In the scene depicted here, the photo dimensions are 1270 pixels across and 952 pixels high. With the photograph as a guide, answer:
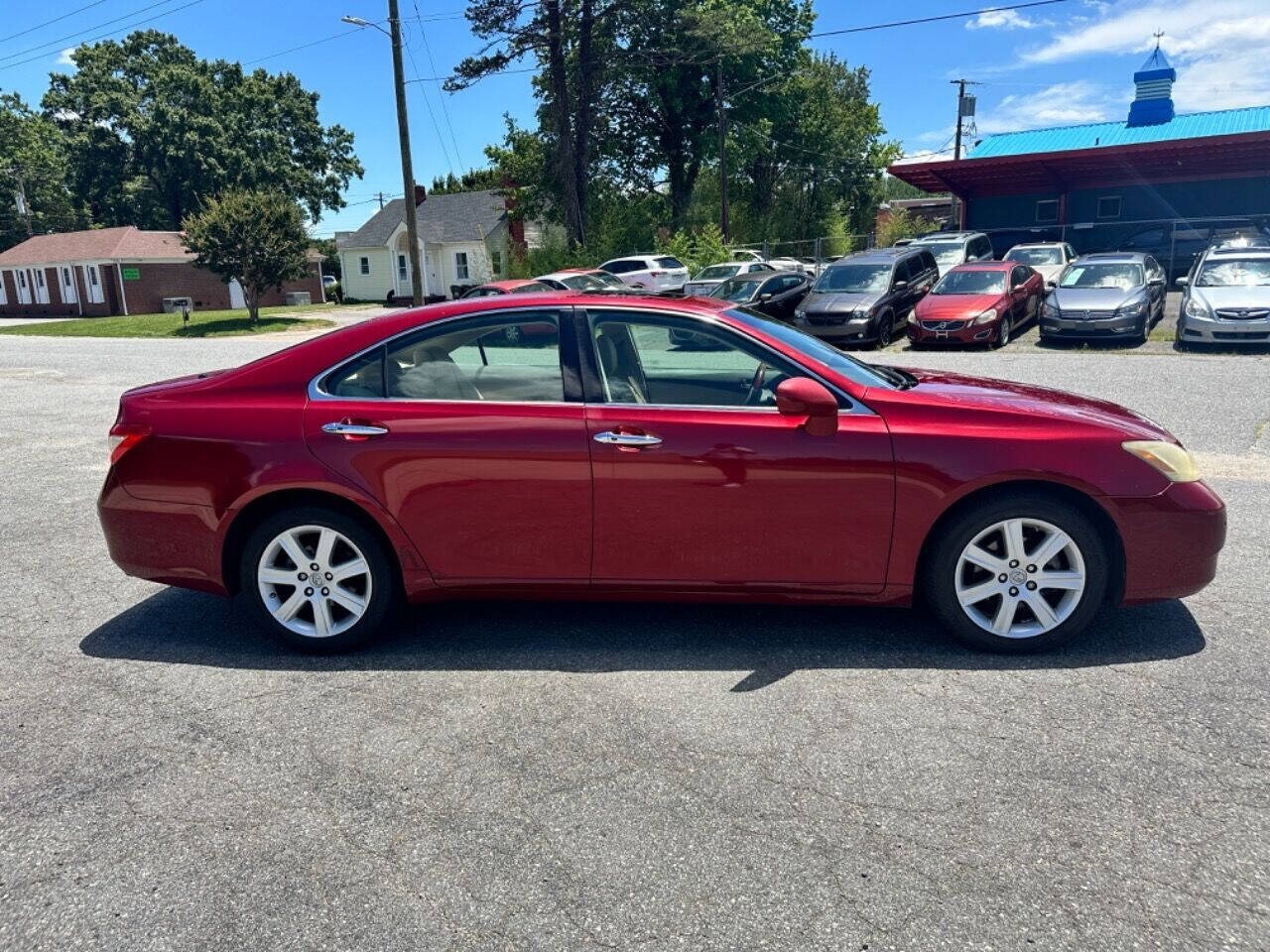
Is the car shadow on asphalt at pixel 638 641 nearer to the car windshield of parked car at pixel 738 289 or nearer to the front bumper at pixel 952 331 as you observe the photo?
the front bumper at pixel 952 331

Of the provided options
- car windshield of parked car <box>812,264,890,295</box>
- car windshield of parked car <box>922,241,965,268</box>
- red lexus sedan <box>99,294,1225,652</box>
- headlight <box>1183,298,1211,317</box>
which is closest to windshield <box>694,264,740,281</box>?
car windshield of parked car <box>922,241,965,268</box>

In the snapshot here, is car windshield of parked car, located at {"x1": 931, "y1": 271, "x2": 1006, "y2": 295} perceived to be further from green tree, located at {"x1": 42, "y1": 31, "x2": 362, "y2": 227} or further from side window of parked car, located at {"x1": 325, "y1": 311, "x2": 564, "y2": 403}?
green tree, located at {"x1": 42, "y1": 31, "x2": 362, "y2": 227}

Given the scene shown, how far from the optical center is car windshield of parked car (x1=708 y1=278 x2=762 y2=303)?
22.1m

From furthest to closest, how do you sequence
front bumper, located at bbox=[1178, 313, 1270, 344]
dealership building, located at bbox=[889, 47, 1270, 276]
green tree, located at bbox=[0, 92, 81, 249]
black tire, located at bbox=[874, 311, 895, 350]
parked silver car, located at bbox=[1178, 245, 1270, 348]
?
green tree, located at bbox=[0, 92, 81, 249]
dealership building, located at bbox=[889, 47, 1270, 276]
black tire, located at bbox=[874, 311, 895, 350]
parked silver car, located at bbox=[1178, 245, 1270, 348]
front bumper, located at bbox=[1178, 313, 1270, 344]

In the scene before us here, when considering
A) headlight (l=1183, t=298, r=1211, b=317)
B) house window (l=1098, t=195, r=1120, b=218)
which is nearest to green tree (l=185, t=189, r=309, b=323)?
headlight (l=1183, t=298, r=1211, b=317)

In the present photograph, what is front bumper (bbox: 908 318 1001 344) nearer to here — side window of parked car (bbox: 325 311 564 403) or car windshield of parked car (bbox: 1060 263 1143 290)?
car windshield of parked car (bbox: 1060 263 1143 290)

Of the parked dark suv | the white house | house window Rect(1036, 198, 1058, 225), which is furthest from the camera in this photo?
the white house

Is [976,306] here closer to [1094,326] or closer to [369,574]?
[1094,326]

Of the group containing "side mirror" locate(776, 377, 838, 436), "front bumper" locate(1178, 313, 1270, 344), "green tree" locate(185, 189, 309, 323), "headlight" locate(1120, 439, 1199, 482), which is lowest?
"front bumper" locate(1178, 313, 1270, 344)

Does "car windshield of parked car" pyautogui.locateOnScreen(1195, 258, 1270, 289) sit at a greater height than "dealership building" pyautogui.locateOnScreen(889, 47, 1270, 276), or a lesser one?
lesser

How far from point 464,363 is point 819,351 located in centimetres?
165

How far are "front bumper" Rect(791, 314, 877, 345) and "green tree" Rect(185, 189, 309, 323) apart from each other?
23.2 m

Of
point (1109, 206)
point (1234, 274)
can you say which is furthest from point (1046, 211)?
point (1234, 274)

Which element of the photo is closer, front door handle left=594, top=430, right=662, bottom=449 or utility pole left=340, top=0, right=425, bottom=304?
front door handle left=594, top=430, right=662, bottom=449
